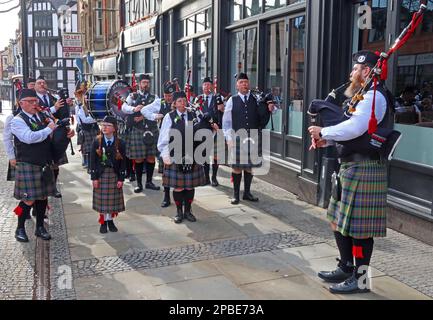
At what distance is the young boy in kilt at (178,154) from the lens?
18.6 ft

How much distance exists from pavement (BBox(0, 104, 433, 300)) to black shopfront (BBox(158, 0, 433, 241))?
479 millimetres

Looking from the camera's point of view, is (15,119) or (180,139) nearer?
(15,119)

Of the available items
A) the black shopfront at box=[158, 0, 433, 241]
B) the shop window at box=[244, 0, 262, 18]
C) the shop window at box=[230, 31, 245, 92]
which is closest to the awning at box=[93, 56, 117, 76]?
the black shopfront at box=[158, 0, 433, 241]

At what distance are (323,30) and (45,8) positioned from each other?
51957 millimetres

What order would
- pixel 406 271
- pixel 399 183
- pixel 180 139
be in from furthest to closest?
1. pixel 180 139
2. pixel 399 183
3. pixel 406 271

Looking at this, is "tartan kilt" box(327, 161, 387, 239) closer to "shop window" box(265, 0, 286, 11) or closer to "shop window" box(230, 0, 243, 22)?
"shop window" box(265, 0, 286, 11)

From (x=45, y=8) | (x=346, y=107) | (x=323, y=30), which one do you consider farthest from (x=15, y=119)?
(x=45, y=8)

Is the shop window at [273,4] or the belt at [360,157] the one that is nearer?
the belt at [360,157]

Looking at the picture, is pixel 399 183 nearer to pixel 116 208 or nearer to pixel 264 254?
pixel 264 254

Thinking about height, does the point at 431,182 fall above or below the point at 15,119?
below

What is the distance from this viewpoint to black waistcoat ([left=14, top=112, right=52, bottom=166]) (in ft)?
16.3

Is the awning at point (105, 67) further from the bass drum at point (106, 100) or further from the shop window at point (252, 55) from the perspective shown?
the shop window at point (252, 55)

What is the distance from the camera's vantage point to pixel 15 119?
4.90 meters

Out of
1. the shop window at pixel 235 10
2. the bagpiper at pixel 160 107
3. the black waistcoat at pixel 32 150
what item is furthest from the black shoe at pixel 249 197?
the shop window at pixel 235 10
